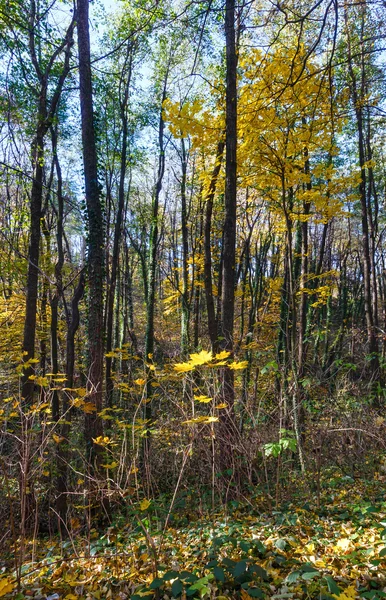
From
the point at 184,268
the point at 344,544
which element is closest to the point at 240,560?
the point at 344,544

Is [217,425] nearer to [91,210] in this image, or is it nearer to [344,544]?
[344,544]

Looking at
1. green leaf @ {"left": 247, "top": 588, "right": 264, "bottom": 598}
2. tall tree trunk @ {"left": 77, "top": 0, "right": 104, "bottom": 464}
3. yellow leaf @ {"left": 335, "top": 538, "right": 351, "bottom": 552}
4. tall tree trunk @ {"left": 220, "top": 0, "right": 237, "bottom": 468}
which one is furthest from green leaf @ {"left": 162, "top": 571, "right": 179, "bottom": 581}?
tall tree trunk @ {"left": 77, "top": 0, "right": 104, "bottom": 464}

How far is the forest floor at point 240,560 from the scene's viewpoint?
2119 millimetres

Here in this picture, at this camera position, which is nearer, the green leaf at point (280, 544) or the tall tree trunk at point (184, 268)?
the green leaf at point (280, 544)

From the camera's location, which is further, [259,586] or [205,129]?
[205,129]

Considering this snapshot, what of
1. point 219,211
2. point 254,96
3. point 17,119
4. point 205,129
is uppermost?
point 17,119

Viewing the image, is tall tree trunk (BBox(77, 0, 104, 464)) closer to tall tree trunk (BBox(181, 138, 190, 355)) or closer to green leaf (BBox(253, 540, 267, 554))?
green leaf (BBox(253, 540, 267, 554))

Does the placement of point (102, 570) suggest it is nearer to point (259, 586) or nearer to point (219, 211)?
point (259, 586)

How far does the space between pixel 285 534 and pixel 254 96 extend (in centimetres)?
492

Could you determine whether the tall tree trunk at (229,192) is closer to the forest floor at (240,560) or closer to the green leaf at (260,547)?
the forest floor at (240,560)

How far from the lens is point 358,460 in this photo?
4.90 meters

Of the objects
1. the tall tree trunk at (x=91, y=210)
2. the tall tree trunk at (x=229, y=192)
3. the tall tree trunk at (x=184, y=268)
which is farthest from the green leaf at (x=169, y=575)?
the tall tree trunk at (x=184, y=268)

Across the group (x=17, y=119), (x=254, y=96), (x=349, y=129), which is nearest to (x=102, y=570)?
(x=254, y=96)

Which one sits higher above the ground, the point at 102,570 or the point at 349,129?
the point at 349,129
